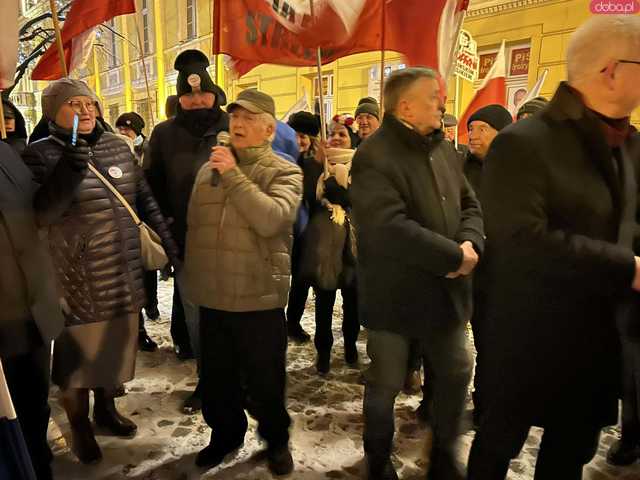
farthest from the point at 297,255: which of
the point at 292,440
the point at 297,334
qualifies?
the point at 292,440

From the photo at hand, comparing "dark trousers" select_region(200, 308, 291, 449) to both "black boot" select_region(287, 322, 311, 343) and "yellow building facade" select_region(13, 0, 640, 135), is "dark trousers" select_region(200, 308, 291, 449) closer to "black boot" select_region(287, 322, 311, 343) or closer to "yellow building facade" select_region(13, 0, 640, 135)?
"black boot" select_region(287, 322, 311, 343)

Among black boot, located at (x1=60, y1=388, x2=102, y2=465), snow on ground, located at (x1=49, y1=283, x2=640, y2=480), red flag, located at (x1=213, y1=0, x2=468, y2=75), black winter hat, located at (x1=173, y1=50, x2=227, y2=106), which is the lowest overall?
snow on ground, located at (x1=49, y1=283, x2=640, y2=480)

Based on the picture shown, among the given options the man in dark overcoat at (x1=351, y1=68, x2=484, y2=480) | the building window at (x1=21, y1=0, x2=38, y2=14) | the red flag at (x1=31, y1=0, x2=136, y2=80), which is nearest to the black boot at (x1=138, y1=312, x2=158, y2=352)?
the red flag at (x1=31, y1=0, x2=136, y2=80)

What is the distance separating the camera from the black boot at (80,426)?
2443mm

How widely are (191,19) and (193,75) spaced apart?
13.6 m

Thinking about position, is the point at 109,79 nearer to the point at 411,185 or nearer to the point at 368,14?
the point at 368,14

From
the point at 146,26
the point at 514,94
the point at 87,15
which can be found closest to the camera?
the point at 87,15

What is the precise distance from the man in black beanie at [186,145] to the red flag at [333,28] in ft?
1.63

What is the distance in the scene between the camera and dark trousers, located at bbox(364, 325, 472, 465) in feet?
6.90

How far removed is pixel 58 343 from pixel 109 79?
20.0 m

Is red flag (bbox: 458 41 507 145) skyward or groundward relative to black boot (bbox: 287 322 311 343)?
skyward

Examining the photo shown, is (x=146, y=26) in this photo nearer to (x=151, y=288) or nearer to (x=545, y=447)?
(x=151, y=288)

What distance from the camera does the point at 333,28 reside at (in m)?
3.31

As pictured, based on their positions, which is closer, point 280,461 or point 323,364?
point 280,461
